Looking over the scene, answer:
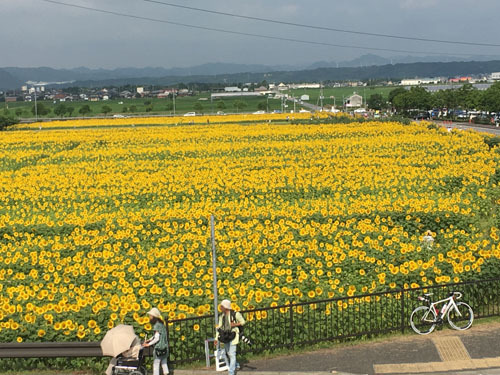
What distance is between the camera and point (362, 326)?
13.6 metres

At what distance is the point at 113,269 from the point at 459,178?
746 inches

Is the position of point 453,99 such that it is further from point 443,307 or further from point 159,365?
point 159,365

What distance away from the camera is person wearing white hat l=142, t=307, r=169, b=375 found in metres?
11.1

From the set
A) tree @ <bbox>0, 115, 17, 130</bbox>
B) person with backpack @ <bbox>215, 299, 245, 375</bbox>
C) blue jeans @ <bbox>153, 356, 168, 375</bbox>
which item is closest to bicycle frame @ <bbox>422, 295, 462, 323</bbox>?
person with backpack @ <bbox>215, 299, 245, 375</bbox>

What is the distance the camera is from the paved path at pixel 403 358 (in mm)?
11562

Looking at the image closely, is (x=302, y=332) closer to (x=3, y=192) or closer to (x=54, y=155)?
(x=3, y=192)

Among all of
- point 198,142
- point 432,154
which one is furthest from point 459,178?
point 198,142

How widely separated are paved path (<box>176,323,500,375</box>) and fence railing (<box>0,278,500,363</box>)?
1.56ft

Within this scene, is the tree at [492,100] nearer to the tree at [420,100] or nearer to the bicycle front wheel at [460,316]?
the tree at [420,100]

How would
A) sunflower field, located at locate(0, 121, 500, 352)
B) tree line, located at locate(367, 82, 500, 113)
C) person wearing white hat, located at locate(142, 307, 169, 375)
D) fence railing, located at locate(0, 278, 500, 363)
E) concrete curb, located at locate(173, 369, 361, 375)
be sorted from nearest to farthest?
person wearing white hat, located at locate(142, 307, 169, 375)
concrete curb, located at locate(173, 369, 361, 375)
fence railing, located at locate(0, 278, 500, 363)
sunflower field, located at locate(0, 121, 500, 352)
tree line, located at locate(367, 82, 500, 113)

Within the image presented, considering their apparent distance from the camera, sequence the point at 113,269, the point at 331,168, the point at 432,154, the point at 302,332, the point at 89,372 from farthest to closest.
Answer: the point at 432,154 → the point at 331,168 → the point at 113,269 → the point at 302,332 → the point at 89,372

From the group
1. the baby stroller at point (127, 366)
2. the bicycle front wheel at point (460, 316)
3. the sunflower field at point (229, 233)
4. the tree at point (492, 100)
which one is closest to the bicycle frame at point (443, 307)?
the bicycle front wheel at point (460, 316)

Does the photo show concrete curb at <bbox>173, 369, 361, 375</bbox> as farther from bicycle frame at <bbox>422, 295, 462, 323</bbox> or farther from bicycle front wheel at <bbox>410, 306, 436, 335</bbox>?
bicycle frame at <bbox>422, 295, 462, 323</bbox>

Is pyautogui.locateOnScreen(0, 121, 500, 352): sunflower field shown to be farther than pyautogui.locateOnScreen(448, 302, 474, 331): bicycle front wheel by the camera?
Yes
